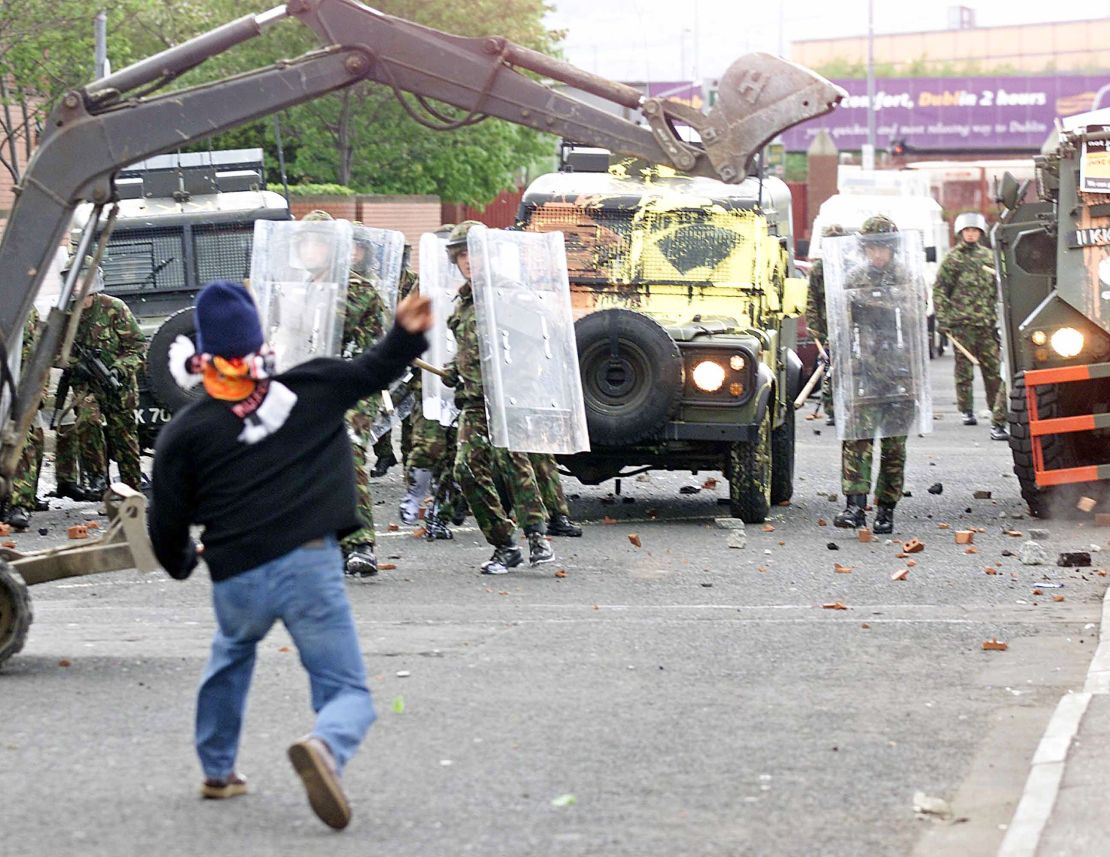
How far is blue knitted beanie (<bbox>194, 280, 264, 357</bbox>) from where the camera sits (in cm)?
620

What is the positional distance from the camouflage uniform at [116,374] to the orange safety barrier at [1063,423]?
20.1 ft

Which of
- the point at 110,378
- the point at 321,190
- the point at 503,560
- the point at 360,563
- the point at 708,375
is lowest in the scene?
the point at 503,560

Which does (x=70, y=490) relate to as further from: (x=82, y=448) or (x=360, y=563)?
(x=360, y=563)

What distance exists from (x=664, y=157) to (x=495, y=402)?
247 cm

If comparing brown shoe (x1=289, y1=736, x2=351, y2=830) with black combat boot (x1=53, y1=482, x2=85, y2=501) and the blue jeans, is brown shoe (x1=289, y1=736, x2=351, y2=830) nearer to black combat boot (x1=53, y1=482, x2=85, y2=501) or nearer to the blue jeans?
the blue jeans

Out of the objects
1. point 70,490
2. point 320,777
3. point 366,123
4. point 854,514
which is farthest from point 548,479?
point 366,123

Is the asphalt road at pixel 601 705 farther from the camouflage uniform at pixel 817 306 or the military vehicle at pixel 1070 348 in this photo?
the camouflage uniform at pixel 817 306

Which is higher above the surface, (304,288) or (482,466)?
(304,288)

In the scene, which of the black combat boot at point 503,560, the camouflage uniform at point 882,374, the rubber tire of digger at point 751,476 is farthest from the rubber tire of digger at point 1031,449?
the black combat boot at point 503,560

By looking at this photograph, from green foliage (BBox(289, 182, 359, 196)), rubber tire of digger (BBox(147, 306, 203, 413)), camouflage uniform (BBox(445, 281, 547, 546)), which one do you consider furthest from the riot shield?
green foliage (BBox(289, 182, 359, 196))

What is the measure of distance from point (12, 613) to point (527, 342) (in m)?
4.12

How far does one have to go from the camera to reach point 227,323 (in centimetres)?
619

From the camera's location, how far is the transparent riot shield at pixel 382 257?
1470 cm

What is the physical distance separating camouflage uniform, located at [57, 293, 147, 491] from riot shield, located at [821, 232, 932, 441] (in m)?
4.84
